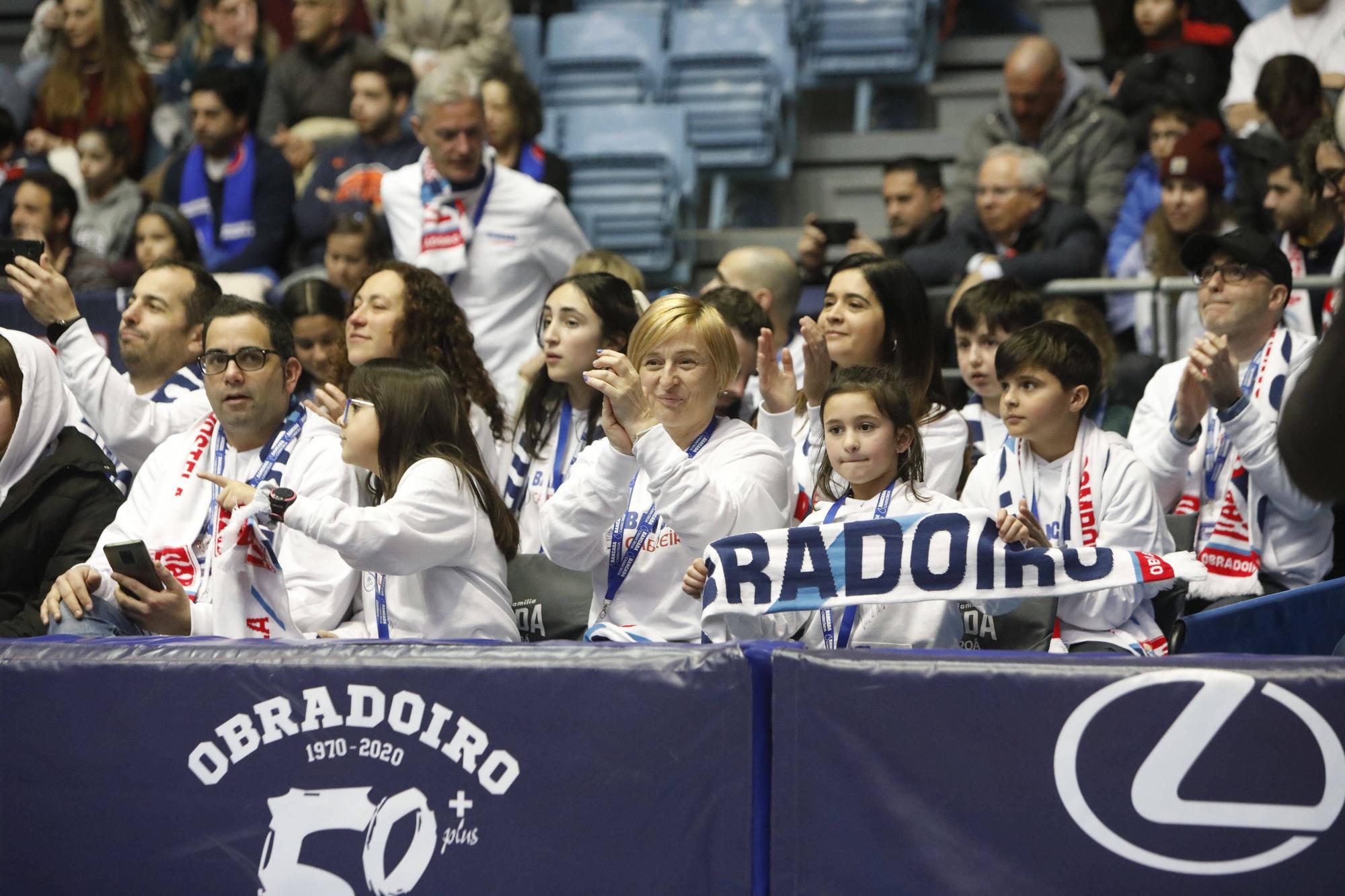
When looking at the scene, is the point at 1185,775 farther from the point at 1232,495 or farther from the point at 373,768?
the point at 1232,495

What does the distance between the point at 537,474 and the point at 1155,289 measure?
2.86 m

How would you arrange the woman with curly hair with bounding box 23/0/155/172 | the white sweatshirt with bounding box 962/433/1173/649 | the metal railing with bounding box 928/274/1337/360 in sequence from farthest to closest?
the woman with curly hair with bounding box 23/0/155/172
the metal railing with bounding box 928/274/1337/360
the white sweatshirt with bounding box 962/433/1173/649

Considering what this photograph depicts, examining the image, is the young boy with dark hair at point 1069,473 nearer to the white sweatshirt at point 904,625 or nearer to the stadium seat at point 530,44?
the white sweatshirt at point 904,625

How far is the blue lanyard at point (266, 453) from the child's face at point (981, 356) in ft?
7.78

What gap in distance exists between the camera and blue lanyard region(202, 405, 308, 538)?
4879mm

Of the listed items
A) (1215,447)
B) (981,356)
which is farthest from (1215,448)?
(981,356)

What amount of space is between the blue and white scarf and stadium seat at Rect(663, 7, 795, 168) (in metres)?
2.70

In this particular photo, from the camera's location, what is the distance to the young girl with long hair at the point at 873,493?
13.5 feet

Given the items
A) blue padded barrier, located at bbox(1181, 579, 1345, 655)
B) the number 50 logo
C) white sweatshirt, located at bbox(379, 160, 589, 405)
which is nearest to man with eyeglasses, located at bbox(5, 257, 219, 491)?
white sweatshirt, located at bbox(379, 160, 589, 405)

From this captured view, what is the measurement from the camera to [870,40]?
9.65 m

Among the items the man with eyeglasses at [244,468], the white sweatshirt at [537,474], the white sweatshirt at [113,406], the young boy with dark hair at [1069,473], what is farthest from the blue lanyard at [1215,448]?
the white sweatshirt at [113,406]

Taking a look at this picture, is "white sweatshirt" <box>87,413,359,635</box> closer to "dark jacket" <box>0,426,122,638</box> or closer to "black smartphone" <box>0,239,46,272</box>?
"dark jacket" <box>0,426,122,638</box>

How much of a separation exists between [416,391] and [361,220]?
10.8 ft

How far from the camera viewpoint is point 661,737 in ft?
11.2
